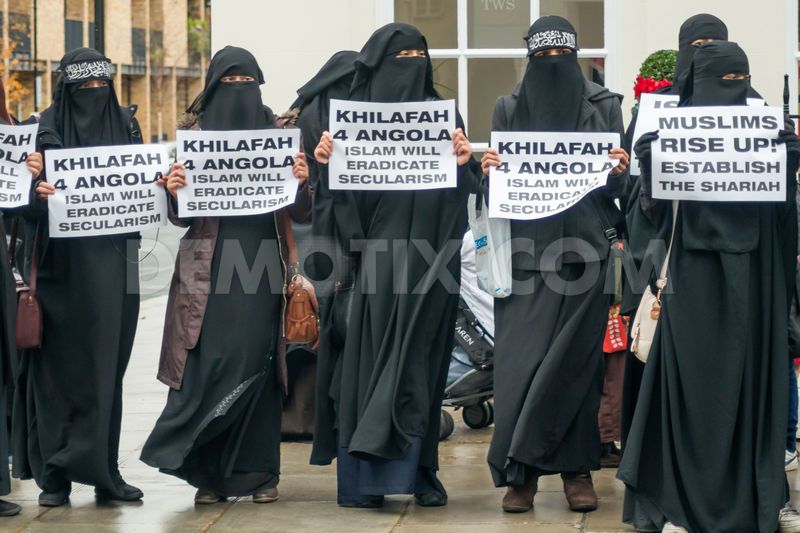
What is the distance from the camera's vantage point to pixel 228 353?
22.6ft

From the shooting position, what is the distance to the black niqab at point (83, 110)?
699 centimetres

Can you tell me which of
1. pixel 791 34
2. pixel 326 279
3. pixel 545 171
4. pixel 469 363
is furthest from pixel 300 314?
pixel 791 34

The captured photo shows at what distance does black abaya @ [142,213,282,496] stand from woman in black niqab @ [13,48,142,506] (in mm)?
338

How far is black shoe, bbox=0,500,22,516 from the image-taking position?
22.4 ft

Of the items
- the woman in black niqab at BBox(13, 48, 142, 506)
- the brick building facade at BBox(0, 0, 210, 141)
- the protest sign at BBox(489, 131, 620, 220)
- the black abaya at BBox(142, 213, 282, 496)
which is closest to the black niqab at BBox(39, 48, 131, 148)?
the woman in black niqab at BBox(13, 48, 142, 506)

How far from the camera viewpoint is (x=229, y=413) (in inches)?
270

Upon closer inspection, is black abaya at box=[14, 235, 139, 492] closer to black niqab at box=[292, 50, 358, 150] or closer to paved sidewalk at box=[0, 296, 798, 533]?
paved sidewalk at box=[0, 296, 798, 533]

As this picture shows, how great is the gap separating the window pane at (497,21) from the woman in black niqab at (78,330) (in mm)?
3220

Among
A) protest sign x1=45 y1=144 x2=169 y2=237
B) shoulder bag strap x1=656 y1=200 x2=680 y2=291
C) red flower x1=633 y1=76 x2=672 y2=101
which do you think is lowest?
Result: shoulder bag strap x1=656 y1=200 x2=680 y2=291

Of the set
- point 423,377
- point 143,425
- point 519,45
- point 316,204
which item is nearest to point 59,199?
A: point 316,204

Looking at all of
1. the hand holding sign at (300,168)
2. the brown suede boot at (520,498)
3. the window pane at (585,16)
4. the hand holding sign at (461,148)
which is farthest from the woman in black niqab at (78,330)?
the window pane at (585,16)

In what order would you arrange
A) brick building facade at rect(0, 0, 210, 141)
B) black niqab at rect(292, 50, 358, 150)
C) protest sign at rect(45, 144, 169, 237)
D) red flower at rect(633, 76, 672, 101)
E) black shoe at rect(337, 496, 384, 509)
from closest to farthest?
1. black shoe at rect(337, 496, 384, 509)
2. protest sign at rect(45, 144, 169, 237)
3. black niqab at rect(292, 50, 358, 150)
4. red flower at rect(633, 76, 672, 101)
5. brick building facade at rect(0, 0, 210, 141)

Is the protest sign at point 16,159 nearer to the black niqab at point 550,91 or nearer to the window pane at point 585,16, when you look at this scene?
the black niqab at point 550,91

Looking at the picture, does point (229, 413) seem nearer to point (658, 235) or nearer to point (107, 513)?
point (107, 513)
